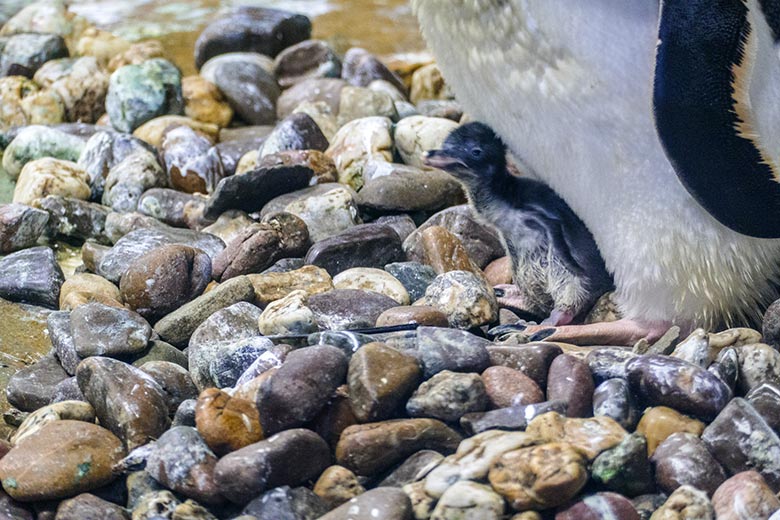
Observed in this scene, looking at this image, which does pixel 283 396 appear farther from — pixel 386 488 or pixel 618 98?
pixel 618 98

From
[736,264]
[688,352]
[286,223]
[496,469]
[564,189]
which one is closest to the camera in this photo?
[496,469]

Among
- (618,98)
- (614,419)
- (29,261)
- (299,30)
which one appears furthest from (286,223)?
(299,30)


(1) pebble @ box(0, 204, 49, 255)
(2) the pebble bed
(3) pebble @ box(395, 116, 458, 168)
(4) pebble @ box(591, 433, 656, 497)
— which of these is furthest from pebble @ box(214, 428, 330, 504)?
(3) pebble @ box(395, 116, 458, 168)

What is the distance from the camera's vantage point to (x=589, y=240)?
2035mm

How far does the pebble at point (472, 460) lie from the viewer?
136 centimetres

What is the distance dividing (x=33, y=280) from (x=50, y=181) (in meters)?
0.54

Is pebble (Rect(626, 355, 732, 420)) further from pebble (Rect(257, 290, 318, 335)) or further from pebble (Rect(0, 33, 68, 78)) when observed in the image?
pebble (Rect(0, 33, 68, 78))

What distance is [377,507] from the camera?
1348mm

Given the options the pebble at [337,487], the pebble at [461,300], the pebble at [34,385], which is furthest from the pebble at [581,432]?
the pebble at [34,385]

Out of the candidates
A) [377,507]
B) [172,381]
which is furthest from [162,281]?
[377,507]

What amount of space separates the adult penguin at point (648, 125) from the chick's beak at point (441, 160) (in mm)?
98

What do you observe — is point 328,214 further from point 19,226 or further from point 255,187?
point 19,226

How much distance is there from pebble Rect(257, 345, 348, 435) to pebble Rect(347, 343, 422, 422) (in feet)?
0.10

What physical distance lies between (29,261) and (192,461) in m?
1.02
